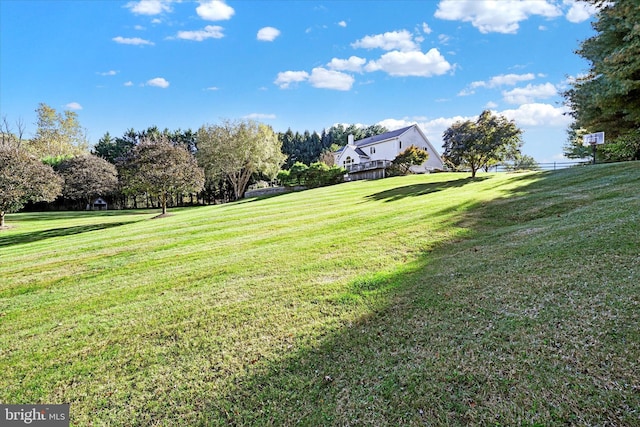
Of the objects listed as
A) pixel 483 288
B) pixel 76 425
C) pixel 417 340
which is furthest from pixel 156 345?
pixel 483 288

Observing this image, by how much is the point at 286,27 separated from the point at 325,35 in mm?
2560

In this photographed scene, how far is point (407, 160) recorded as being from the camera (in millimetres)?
28469

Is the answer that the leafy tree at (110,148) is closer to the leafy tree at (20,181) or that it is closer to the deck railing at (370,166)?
the leafy tree at (20,181)

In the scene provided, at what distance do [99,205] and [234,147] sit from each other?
708 inches

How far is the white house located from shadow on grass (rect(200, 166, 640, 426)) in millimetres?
27719

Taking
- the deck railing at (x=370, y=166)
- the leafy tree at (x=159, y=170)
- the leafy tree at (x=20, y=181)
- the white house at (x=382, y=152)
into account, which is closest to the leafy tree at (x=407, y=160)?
the deck railing at (x=370, y=166)

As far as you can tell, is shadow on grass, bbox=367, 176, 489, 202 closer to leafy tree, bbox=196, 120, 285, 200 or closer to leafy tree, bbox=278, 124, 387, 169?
leafy tree, bbox=196, 120, 285, 200

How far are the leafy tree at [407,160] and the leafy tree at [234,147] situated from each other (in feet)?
44.3

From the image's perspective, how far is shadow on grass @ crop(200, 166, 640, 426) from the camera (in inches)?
80.4

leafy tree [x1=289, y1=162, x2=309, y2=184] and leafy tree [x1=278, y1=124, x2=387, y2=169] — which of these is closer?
leafy tree [x1=289, y1=162, x2=309, y2=184]

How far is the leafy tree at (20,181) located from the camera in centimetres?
1656

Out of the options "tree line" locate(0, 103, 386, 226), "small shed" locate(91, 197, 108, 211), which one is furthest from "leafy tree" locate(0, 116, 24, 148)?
"small shed" locate(91, 197, 108, 211)

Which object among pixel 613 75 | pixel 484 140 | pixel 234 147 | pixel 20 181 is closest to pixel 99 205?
pixel 234 147

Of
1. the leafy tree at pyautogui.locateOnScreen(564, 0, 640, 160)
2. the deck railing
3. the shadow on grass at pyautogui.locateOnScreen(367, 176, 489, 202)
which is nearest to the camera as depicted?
the leafy tree at pyautogui.locateOnScreen(564, 0, 640, 160)
